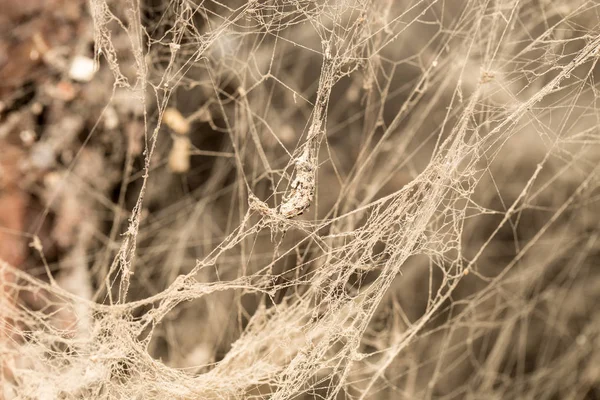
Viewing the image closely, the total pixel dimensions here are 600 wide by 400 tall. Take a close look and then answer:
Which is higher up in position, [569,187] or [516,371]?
[569,187]

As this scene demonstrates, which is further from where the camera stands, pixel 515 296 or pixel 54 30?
pixel 515 296

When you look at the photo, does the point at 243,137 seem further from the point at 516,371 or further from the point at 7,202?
the point at 516,371

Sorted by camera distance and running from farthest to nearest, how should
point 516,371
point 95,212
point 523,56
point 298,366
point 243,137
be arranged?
point 516,371, point 95,212, point 243,137, point 523,56, point 298,366

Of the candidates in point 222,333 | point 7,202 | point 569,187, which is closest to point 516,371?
point 569,187

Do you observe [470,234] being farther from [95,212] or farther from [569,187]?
[95,212]

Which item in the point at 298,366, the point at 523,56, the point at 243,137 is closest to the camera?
the point at 298,366

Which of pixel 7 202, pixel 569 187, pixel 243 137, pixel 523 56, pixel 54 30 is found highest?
pixel 54 30

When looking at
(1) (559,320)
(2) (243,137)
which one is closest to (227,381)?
(2) (243,137)
